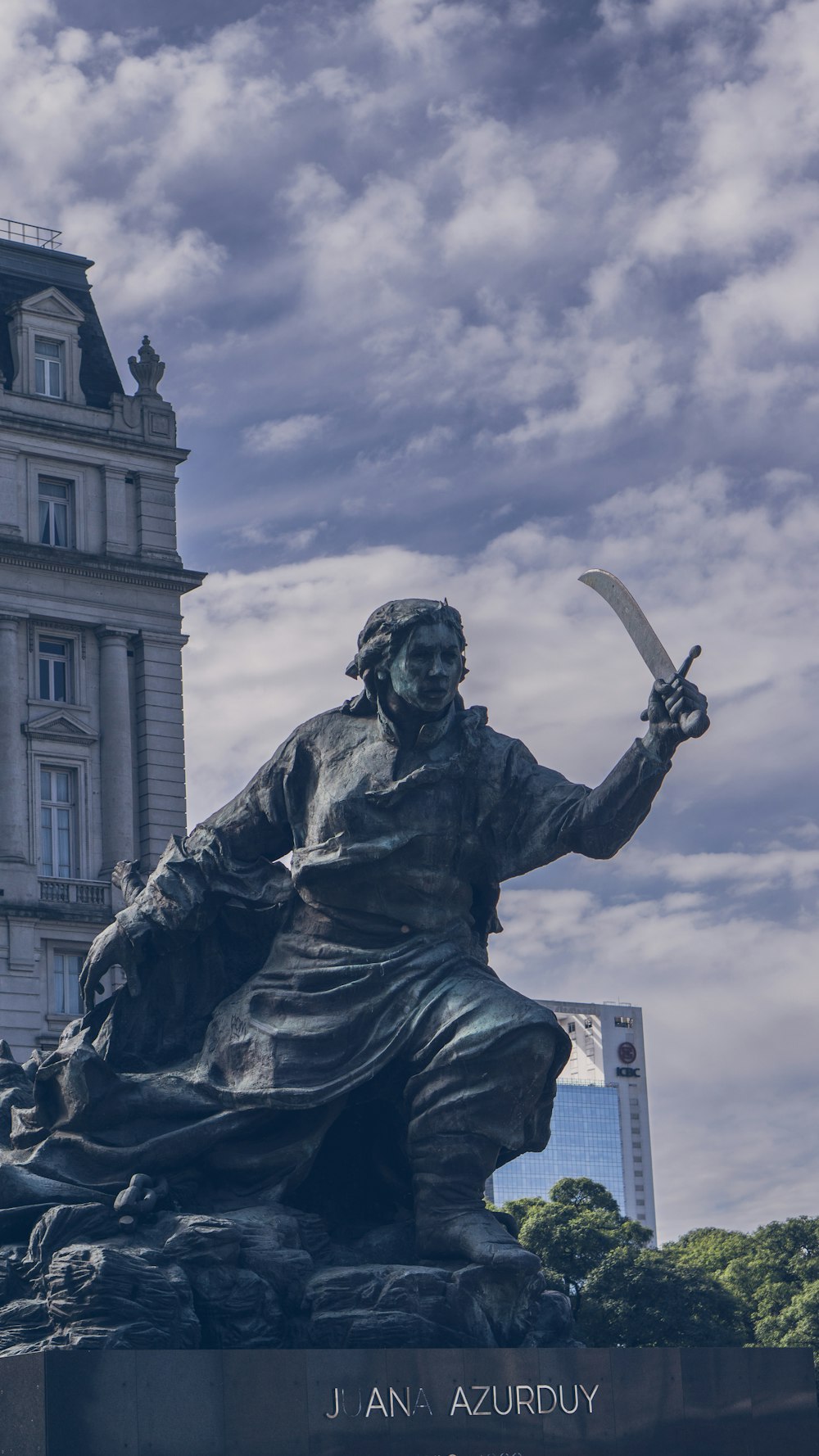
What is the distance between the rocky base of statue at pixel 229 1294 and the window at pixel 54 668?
4111cm

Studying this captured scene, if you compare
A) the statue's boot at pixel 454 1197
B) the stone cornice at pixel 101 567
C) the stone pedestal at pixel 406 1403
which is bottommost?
the stone pedestal at pixel 406 1403

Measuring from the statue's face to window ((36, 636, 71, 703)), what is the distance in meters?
40.3

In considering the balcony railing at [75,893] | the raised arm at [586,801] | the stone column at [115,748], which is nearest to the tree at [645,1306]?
the balcony railing at [75,893]

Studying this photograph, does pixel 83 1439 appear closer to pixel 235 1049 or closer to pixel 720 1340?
pixel 235 1049

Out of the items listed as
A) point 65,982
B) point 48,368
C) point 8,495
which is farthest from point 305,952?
point 48,368

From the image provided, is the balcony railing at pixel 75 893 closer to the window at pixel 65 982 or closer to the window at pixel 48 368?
the window at pixel 65 982

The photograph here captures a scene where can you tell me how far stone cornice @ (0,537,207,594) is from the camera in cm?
5203

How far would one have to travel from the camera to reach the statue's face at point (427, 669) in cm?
1296

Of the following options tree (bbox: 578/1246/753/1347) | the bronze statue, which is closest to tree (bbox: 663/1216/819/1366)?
tree (bbox: 578/1246/753/1347)

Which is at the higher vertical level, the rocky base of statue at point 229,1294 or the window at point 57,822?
the window at point 57,822

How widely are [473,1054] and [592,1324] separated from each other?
33.7 metres

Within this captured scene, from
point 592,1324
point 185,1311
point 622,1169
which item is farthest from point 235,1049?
point 622,1169

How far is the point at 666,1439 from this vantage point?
12016mm

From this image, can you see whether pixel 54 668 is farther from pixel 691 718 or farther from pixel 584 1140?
pixel 584 1140
